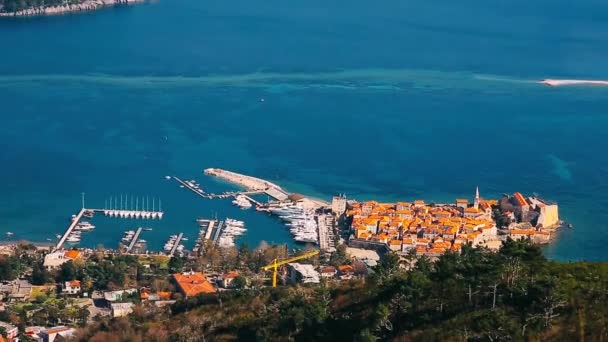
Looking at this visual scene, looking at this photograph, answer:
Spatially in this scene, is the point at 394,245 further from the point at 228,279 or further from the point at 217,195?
the point at 217,195

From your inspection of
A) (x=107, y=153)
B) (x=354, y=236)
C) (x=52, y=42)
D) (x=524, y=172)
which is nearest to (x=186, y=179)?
(x=107, y=153)

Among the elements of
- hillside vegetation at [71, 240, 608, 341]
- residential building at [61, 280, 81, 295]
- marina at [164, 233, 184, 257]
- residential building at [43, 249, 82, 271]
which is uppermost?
marina at [164, 233, 184, 257]

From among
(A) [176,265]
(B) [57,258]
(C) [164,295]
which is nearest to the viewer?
(C) [164,295]

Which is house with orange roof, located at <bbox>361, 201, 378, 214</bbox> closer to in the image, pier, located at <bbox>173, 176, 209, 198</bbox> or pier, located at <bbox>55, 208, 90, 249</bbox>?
pier, located at <bbox>173, 176, 209, 198</bbox>

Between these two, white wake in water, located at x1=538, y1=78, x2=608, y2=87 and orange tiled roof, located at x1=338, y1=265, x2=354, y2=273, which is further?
white wake in water, located at x1=538, y1=78, x2=608, y2=87

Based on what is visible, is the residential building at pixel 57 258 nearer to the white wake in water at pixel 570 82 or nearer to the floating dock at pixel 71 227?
the floating dock at pixel 71 227

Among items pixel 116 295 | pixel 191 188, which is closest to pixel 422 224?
pixel 191 188

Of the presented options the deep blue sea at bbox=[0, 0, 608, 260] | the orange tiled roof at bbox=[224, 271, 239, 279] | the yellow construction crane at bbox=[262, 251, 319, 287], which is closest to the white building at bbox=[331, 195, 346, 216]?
the deep blue sea at bbox=[0, 0, 608, 260]

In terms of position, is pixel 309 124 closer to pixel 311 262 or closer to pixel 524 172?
pixel 524 172
